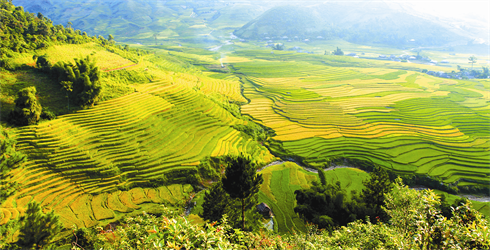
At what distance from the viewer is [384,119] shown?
38.8 meters

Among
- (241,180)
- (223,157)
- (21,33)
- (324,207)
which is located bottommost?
(324,207)

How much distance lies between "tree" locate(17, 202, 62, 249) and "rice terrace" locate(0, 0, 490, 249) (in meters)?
0.07

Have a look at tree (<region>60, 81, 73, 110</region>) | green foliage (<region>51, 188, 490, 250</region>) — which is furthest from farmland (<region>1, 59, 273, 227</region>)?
green foliage (<region>51, 188, 490, 250</region>)

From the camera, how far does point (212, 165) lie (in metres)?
25.8

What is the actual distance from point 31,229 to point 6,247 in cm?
119

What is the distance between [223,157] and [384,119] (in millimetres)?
29311

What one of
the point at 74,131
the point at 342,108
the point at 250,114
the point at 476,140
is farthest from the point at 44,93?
the point at 476,140

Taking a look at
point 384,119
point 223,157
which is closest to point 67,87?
point 223,157

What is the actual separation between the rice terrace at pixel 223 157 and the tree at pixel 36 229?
2.6 inches

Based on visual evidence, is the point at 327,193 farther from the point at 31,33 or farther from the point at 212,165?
the point at 31,33

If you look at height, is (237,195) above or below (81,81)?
below

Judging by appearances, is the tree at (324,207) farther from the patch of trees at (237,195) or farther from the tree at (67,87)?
the tree at (67,87)

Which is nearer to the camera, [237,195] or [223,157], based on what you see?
[237,195]

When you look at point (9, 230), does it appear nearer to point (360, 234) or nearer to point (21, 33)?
point (360, 234)
